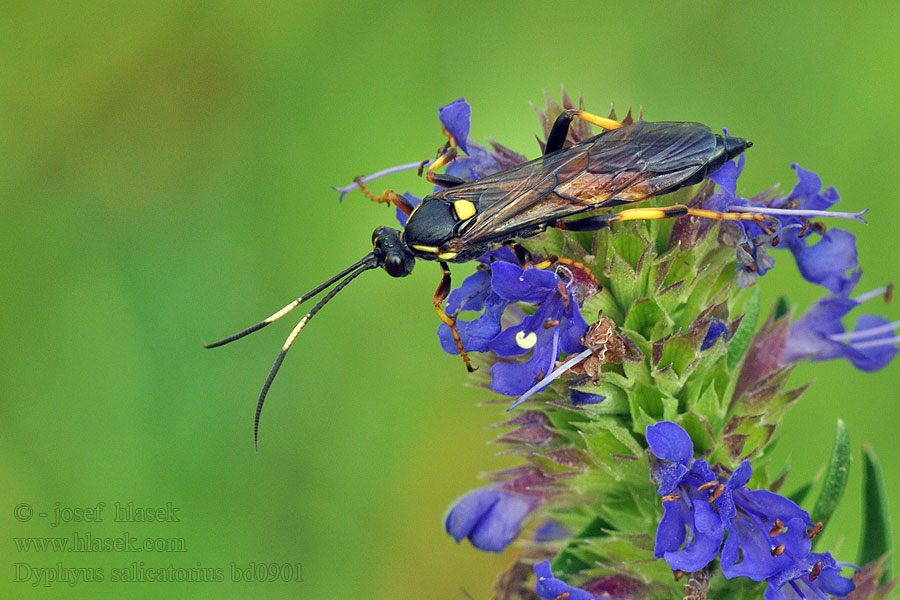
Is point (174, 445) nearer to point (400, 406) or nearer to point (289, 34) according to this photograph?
point (400, 406)

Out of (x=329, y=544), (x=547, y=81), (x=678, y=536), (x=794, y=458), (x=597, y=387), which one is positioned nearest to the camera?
(x=678, y=536)

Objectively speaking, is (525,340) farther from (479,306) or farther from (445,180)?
(445,180)

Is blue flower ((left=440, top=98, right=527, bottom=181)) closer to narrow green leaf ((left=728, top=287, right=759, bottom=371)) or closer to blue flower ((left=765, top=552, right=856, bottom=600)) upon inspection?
narrow green leaf ((left=728, top=287, right=759, bottom=371))

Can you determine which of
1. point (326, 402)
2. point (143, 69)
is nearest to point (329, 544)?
point (326, 402)

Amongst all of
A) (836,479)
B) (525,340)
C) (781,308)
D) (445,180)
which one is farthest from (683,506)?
(445,180)

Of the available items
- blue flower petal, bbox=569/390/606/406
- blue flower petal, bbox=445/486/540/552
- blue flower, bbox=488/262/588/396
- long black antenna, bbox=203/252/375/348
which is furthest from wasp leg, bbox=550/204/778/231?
blue flower petal, bbox=445/486/540/552

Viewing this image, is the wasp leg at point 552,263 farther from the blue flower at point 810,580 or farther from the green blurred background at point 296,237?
the green blurred background at point 296,237
